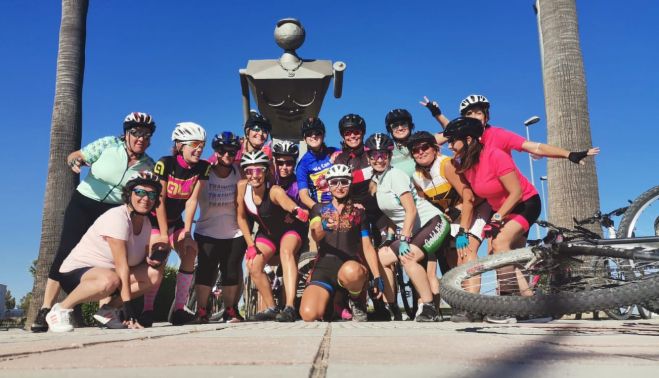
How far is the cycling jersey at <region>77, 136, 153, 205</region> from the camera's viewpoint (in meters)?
5.03

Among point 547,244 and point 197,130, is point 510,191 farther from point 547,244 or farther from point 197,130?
point 197,130

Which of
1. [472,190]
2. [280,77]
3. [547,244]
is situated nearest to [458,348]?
[547,244]

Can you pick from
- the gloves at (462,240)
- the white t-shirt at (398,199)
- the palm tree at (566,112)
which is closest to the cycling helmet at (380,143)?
the white t-shirt at (398,199)

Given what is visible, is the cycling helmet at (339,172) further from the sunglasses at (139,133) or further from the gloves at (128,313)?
the gloves at (128,313)

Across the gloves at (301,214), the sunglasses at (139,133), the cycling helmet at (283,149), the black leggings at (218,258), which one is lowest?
the black leggings at (218,258)

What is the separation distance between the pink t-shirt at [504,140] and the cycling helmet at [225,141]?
268cm

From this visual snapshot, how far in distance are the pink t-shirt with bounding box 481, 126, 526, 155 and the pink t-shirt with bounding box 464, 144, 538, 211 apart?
1.09 feet

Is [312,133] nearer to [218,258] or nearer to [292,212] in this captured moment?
[292,212]

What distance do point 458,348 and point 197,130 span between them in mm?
4250

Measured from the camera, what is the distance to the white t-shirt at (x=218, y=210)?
5.67 meters

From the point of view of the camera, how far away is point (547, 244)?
9.99ft

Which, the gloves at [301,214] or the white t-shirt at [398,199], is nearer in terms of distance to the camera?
the white t-shirt at [398,199]

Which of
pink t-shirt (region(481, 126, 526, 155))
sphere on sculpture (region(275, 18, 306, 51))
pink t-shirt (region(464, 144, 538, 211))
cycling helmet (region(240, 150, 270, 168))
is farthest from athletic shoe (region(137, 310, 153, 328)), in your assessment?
sphere on sculpture (region(275, 18, 306, 51))

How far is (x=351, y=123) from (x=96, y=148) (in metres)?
2.82
